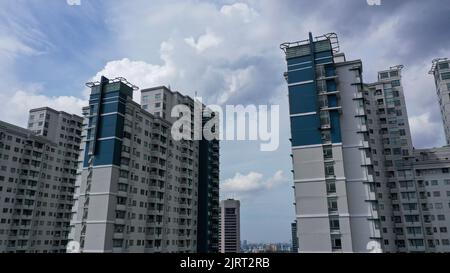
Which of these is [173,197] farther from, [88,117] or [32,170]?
[32,170]

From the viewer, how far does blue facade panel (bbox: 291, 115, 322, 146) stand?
5119cm

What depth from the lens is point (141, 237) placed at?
64562mm

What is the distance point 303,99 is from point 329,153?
10013mm

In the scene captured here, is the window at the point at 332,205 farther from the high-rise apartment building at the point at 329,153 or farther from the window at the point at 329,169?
the window at the point at 329,169

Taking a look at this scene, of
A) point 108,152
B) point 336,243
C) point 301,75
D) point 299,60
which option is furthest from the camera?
point 108,152

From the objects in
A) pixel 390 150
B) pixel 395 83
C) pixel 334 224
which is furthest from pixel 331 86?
pixel 395 83

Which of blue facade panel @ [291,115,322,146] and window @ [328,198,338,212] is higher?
blue facade panel @ [291,115,322,146]

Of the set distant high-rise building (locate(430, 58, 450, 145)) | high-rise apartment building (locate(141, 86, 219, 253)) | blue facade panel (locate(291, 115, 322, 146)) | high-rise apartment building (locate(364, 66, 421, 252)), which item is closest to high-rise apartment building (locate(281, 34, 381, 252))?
blue facade panel (locate(291, 115, 322, 146))

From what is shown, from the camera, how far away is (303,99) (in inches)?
2103

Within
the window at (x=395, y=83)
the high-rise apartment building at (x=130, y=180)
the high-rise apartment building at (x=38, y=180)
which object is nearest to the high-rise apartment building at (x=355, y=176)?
the window at (x=395, y=83)

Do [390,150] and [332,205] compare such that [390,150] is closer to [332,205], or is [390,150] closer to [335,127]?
[335,127]

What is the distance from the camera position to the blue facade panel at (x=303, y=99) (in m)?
52.8

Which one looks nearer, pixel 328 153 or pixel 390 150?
pixel 328 153

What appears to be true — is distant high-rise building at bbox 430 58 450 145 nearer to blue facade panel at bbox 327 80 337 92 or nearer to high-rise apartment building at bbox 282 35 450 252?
A: high-rise apartment building at bbox 282 35 450 252
